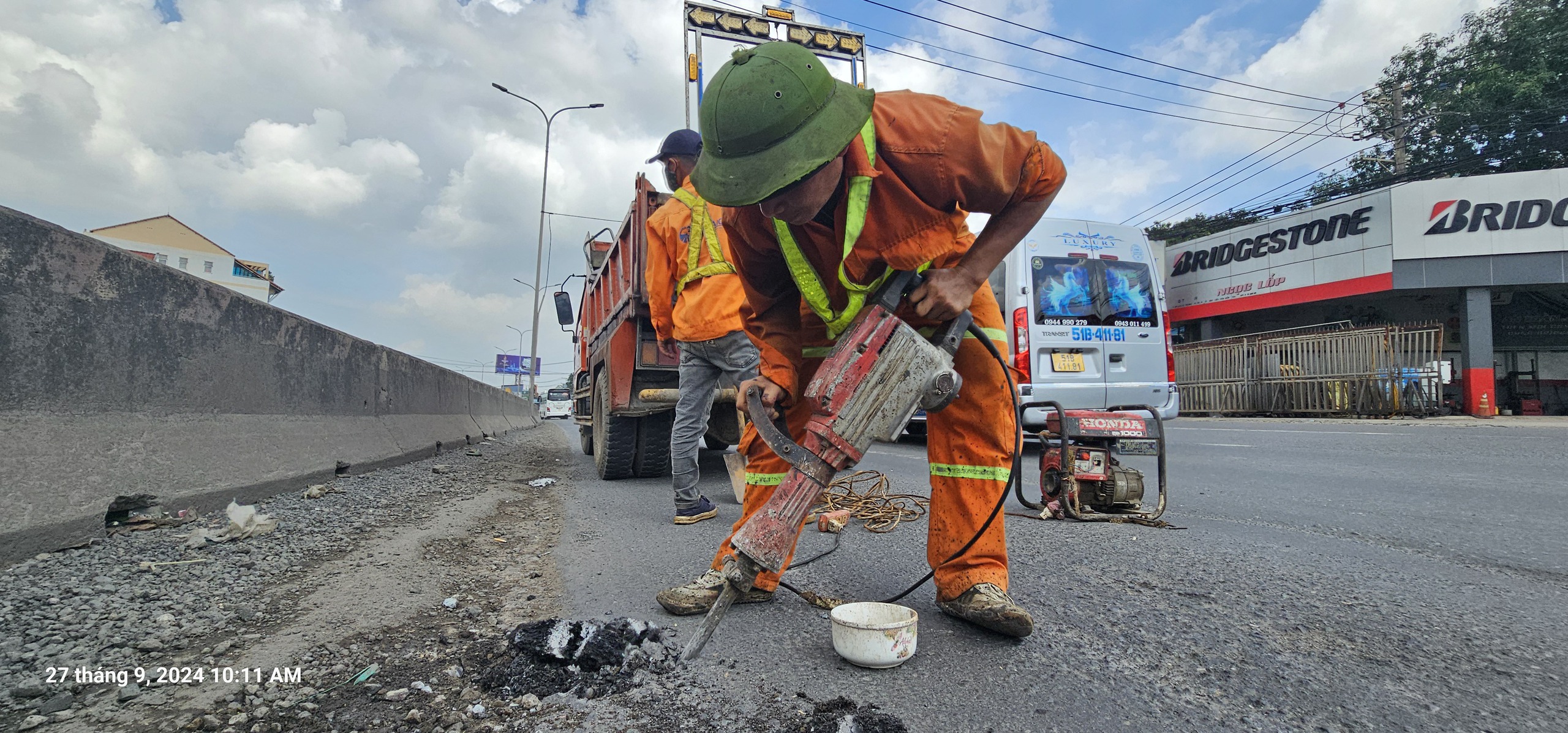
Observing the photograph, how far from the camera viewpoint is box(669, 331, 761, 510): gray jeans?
3887 mm

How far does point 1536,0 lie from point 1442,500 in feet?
91.0

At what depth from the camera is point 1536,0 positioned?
20875mm

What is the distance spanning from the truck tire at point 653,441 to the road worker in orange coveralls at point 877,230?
134 inches

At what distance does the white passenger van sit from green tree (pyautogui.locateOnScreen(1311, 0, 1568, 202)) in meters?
17.7

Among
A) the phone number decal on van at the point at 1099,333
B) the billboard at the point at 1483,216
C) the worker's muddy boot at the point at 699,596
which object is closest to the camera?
the worker's muddy boot at the point at 699,596

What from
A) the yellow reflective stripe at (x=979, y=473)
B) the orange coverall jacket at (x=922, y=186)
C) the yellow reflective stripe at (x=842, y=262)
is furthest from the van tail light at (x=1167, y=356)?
the yellow reflective stripe at (x=842, y=262)

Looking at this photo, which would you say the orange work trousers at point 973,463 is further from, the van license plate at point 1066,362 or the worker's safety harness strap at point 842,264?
the van license plate at point 1066,362

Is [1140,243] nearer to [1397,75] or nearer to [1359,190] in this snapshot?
[1359,190]

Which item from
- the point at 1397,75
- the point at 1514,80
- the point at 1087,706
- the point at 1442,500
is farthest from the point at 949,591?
the point at 1397,75

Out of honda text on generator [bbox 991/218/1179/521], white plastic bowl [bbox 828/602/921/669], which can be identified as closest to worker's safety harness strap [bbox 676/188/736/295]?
white plastic bowl [bbox 828/602/921/669]

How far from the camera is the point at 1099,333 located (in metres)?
7.21

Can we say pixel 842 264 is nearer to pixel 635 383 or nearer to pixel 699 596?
pixel 699 596

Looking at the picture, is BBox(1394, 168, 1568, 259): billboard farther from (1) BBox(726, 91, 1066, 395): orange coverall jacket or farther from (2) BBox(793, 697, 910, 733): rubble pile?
(2) BBox(793, 697, 910, 733): rubble pile

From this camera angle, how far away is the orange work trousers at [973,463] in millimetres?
2070
